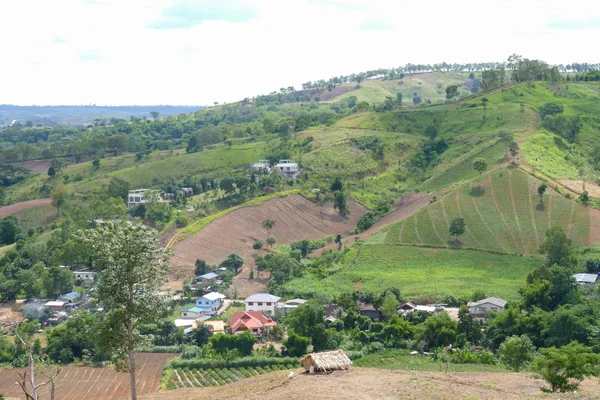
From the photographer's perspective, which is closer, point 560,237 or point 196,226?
point 560,237

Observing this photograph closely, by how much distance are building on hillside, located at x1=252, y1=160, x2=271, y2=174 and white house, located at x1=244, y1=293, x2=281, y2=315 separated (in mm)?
36194

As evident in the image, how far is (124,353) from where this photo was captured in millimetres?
28828

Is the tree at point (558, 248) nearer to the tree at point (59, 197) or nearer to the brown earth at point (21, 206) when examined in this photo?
the tree at point (59, 197)

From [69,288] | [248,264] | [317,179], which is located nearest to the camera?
[69,288]

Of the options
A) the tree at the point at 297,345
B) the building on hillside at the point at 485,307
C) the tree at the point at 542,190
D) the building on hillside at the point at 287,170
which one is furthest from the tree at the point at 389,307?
the building on hillside at the point at 287,170

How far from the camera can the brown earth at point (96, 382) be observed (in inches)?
1640

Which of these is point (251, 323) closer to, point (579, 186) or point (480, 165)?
point (480, 165)

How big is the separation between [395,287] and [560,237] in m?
14.2

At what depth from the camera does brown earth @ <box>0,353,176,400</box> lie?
4166cm

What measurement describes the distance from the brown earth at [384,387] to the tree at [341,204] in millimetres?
48991

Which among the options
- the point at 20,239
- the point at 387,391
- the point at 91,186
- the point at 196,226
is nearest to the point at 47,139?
the point at 91,186

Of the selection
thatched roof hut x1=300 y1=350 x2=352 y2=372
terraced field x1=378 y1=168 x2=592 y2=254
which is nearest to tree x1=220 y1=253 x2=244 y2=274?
terraced field x1=378 y1=168 x2=592 y2=254

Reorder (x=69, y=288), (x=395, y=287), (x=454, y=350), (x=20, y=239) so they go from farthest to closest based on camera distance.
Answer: (x=20, y=239)
(x=69, y=288)
(x=395, y=287)
(x=454, y=350)

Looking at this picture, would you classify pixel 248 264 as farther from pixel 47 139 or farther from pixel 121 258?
pixel 47 139
